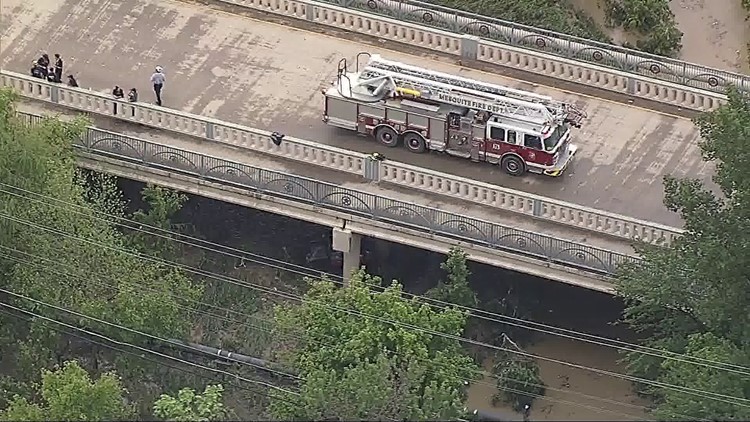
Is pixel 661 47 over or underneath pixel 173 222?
over

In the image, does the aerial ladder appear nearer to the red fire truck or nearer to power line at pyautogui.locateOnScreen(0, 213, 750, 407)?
the red fire truck

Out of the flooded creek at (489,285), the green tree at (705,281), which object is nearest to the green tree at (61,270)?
the flooded creek at (489,285)

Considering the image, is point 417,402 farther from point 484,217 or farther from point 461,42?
point 461,42

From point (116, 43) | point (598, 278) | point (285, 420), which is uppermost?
point (116, 43)

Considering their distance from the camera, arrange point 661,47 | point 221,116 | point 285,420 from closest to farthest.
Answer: point 285,420 → point 221,116 → point 661,47

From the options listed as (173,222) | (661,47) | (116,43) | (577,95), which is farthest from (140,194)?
(661,47)

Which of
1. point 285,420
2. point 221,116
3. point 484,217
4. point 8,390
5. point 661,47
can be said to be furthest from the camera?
point 661,47

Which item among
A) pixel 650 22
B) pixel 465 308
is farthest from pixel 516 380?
pixel 650 22
